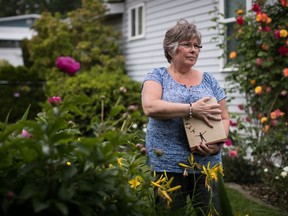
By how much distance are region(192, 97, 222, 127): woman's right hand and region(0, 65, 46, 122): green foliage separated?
1223 cm

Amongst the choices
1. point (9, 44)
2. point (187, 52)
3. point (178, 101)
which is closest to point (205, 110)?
point (178, 101)

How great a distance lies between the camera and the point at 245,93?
7.24m

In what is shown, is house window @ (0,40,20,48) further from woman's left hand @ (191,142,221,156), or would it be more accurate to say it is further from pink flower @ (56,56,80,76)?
woman's left hand @ (191,142,221,156)

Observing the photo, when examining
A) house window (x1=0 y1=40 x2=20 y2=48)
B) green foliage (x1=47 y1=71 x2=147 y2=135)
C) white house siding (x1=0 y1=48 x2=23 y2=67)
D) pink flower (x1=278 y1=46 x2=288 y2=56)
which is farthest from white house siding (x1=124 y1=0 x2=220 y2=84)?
house window (x1=0 y1=40 x2=20 y2=48)

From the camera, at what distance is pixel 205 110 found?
106 inches

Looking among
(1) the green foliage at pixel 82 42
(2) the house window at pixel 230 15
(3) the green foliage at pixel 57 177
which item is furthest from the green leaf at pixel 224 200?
(1) the green foliage at pixel 82 42

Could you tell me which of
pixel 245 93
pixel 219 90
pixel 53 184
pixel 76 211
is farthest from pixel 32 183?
pixel 245 93

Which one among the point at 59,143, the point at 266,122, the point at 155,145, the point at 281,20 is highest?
the point at 281,20

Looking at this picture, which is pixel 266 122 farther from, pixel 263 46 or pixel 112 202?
pixel 112 202

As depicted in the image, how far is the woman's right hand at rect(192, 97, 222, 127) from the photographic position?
2.67 meters

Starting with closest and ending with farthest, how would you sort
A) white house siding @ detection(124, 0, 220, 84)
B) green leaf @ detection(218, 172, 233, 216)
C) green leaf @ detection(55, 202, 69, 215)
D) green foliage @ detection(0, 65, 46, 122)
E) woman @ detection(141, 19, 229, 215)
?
green leaf @ detection(55, 202, 69, 215)
green leaf @ detection(218, 172, 233, 216)
woman @ detection(141, 19, 229, 215)
white house siding @ detection(124, 0, 220, 84)
green foliage @ detection(0, 65, 46, 122)

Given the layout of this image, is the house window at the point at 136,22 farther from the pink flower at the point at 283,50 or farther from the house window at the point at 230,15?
the pink flower at the point at 283,50

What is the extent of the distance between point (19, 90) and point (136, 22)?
4.73 metres

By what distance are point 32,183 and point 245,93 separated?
6014 mm
